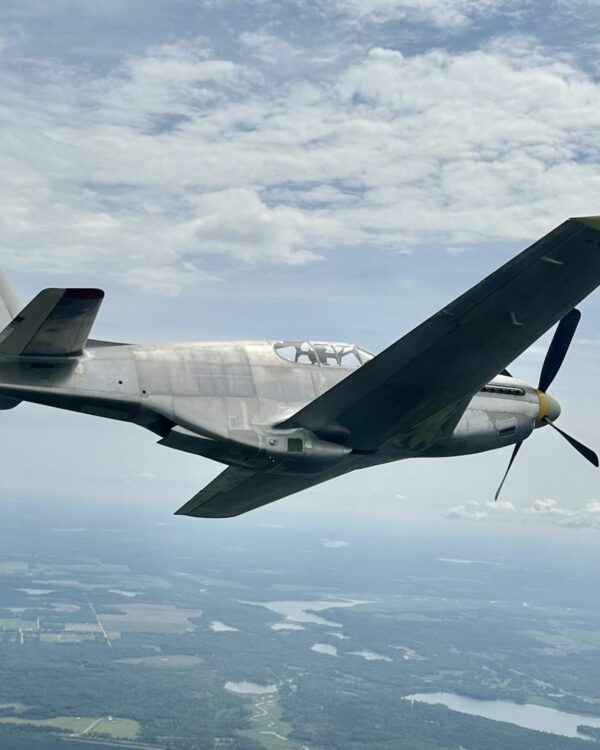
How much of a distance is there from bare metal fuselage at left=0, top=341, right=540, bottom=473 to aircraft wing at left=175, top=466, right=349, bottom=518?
3.95m

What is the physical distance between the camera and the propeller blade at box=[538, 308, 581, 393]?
22.1 m

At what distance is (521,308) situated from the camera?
51.6ft

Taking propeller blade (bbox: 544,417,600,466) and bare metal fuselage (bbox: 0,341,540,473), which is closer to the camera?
bare metal fuselage (bbox: 0,341,540,473)

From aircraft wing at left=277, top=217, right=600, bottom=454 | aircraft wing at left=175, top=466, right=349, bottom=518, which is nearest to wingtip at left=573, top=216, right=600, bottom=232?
aircraft wing at left=277, top=217, right=600, bottom=454

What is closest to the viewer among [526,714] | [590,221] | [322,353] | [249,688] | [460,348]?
[590,221]

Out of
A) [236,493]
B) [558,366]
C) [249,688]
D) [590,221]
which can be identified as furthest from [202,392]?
[249,688]

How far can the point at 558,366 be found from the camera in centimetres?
2234

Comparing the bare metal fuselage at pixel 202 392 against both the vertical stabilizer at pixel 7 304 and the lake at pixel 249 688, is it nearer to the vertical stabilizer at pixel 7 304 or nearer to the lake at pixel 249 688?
the vertical stabilizer at pixel 7 304

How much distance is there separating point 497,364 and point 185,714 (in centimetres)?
16024

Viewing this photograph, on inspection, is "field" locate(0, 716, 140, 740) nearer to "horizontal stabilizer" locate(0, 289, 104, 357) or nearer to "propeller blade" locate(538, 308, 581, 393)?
"propeller blade" locate(538, 308, 581, 393)

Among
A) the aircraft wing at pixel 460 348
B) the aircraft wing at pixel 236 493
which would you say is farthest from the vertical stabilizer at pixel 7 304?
the aircraft wing at pixel 236 493

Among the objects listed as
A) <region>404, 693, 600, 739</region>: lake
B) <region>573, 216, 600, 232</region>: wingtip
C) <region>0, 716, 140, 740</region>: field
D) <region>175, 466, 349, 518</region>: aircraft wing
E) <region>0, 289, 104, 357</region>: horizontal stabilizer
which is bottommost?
<region>404, 693, 600, 739</region>: lake

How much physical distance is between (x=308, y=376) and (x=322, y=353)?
0.78 meters

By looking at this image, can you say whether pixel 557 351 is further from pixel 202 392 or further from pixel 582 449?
pixel 202 392
